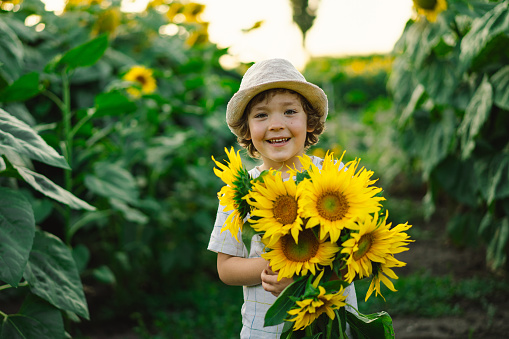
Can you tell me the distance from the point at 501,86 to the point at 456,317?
4.34ft

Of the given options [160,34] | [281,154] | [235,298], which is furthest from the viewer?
[160,34]

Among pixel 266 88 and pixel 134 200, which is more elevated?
pixel 266 88

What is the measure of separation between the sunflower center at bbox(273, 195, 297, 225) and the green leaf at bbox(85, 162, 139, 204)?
1239 millimetres

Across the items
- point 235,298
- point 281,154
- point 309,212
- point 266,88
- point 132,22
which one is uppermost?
point 132,22

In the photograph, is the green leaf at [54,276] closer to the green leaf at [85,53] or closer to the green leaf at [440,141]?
the green leaf at [85,53]

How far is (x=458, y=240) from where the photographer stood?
127 inches

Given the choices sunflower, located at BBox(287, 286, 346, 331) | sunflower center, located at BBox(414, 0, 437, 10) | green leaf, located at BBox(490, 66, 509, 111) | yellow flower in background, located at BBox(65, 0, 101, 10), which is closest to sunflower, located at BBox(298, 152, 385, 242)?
sunflower, located at BBox(287, 286, 346, 331)

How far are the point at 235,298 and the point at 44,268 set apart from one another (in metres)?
1.77

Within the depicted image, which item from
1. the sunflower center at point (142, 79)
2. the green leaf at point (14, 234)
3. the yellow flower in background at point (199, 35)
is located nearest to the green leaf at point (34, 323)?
the green leaf at point (14, 234)

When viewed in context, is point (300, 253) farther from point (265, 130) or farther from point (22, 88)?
point (22, 88)

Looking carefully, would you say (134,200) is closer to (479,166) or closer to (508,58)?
(479,166)

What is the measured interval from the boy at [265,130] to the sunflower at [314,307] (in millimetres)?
261

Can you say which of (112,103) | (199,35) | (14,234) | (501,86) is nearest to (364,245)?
(14,234)

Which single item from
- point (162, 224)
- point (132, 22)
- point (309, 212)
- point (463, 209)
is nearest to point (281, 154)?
point (309, 212)
